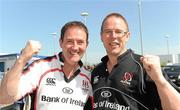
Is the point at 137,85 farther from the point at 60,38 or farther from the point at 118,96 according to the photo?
the point at 60,38

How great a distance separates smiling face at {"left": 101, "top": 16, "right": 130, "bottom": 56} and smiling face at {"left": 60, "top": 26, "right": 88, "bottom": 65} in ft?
0.78

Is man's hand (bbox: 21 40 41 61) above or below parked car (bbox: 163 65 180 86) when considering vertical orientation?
above

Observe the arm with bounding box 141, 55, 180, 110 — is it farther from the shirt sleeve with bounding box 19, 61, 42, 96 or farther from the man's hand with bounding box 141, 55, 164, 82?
the shirt sleeve with bounding box 19, 61, 42, 96

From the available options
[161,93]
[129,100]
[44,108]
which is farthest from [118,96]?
[44,108]

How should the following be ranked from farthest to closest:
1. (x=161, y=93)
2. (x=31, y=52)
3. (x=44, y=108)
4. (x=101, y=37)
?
1. (x=101, y=37)
2. (x=44, y=108)
3. (x=31, y=52)
4. (x=161, y=93)

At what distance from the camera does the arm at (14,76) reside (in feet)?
9.55

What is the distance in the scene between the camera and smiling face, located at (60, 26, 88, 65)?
3.34 meters

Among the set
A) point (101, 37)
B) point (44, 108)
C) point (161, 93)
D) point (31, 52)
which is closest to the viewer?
point (161, 93)

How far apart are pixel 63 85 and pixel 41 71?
28 cm

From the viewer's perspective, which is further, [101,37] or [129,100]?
[101,37]

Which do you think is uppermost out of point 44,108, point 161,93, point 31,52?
point 31,52

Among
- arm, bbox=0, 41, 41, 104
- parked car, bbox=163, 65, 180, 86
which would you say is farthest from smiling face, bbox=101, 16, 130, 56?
parked car, bbox=163, 65, 180, 86

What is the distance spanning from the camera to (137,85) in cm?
306

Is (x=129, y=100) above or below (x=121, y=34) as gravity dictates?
below
